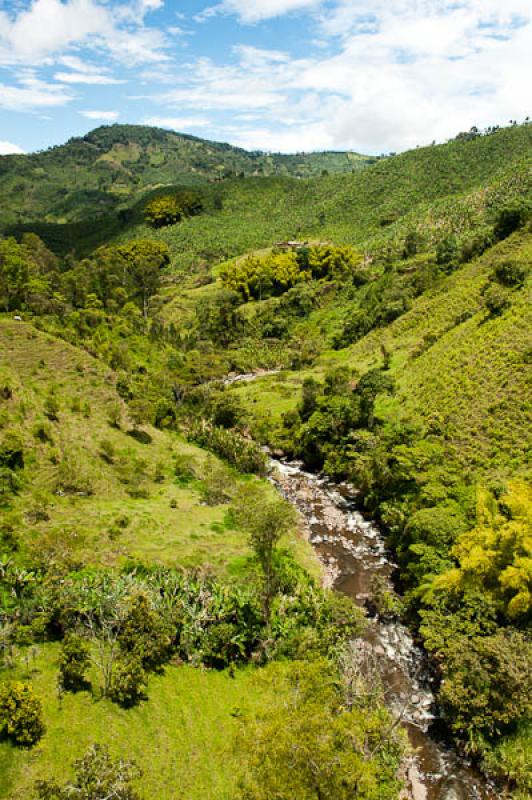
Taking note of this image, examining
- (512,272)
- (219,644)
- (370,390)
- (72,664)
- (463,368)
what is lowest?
(219,644)

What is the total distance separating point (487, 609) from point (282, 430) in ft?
134

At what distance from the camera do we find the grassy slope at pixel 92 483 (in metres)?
37.1

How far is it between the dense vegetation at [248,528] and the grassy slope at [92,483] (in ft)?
0.75

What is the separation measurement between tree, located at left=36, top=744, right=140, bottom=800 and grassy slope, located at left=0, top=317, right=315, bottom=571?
1507 centimetres

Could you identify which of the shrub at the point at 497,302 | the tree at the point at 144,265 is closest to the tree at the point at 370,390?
the shrub at the point at 497,302

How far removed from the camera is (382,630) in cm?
3541

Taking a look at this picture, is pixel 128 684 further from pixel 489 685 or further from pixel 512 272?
pixel 512 272

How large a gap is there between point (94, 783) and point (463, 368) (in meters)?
52.1

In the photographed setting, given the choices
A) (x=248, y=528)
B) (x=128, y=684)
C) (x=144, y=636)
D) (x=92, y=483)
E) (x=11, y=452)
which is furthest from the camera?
(x=92, y=483)

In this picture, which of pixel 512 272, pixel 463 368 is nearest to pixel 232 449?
pixel 463 368

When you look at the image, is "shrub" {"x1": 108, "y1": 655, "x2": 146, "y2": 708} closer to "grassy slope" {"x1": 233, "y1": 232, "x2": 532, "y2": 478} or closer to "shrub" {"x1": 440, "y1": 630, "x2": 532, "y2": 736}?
"shrub" {"x1": 440, "y1": 630, "x2": 532, "y2": 736}

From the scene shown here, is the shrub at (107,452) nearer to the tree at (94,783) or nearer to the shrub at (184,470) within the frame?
the shrub at (184,470)

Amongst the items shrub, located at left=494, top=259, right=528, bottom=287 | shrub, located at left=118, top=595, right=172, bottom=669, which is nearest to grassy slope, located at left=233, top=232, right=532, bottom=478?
shrub, located at left=494, top=259, right=528, bottom=287

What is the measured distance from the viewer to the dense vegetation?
22.3 meters
